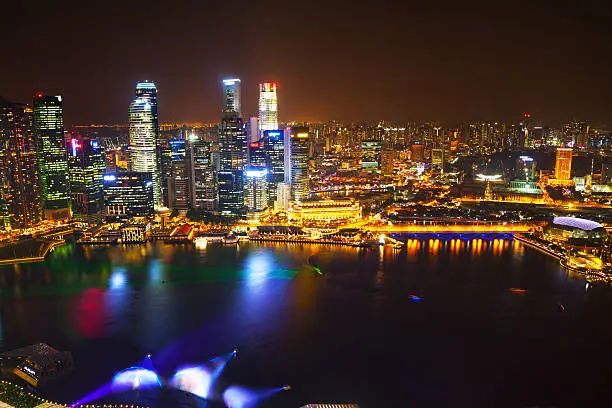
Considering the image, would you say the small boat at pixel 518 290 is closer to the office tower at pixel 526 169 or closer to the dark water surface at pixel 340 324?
the dark water surface at pixel 340 324

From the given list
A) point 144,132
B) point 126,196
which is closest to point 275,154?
point 144,132

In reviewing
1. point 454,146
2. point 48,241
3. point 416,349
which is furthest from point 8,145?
point 454,146

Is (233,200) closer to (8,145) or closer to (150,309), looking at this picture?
(8,145)

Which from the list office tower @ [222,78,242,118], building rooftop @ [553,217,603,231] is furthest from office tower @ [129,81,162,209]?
building rooftop @ [553,217,603,231]

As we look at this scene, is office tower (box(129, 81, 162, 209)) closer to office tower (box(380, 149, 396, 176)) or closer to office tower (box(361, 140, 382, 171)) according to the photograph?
office tower (box(361, 140, 382, 171))

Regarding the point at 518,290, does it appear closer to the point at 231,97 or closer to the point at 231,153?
the point at 231,153

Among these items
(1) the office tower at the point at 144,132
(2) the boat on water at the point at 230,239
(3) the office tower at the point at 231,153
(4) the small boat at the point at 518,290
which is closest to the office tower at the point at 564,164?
(3) the office tower at the point at 231,153
